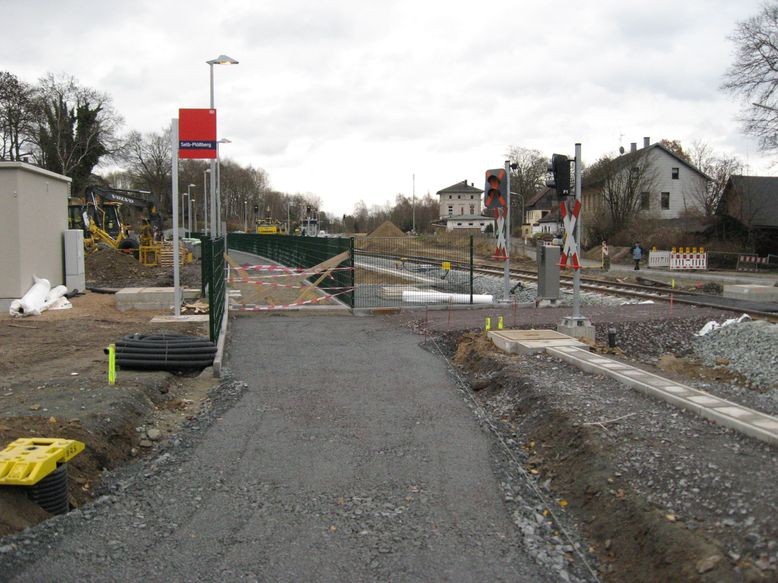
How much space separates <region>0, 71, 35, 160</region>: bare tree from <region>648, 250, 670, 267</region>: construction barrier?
45991 mm

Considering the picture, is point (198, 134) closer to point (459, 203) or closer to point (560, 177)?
point (560, 177)

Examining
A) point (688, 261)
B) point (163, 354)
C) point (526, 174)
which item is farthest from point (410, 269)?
point (526, 174)

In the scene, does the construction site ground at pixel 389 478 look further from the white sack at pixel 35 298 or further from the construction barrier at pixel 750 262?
the construction barrier at pixel 750 262

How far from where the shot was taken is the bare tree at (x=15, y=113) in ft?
174

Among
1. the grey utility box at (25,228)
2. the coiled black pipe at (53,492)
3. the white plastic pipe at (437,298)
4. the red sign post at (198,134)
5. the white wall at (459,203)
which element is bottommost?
the coiled black pipe at (53,492)

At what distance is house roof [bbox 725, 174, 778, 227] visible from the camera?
4831cm

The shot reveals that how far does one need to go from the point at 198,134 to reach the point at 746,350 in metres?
11.5

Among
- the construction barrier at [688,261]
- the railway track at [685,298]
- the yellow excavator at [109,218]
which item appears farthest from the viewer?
the construction barrier at [688,261]

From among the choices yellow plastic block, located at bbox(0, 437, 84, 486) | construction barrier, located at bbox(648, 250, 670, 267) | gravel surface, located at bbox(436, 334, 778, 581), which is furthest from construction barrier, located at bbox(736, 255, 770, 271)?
yellow plastic block, located at bbox(0, 437, 84, 486)

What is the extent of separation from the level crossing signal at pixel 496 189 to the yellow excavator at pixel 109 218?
2436cm

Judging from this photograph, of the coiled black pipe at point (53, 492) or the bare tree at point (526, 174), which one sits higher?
the bare tree at point (526, 174)

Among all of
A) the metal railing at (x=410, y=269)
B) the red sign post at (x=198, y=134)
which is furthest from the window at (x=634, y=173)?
the red sign post at (x=198, y=134)

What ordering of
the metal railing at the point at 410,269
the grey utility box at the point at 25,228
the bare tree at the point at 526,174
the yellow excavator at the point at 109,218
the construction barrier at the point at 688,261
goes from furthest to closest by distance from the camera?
the bare tree at the point at 526,174 → the construction barrier at the point at 688,261 → the yellow excavator at the point at 109,218 → the metal railing at the point at 410,269 → the grey utility box at the point at 25,228

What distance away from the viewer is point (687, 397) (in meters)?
7.14
